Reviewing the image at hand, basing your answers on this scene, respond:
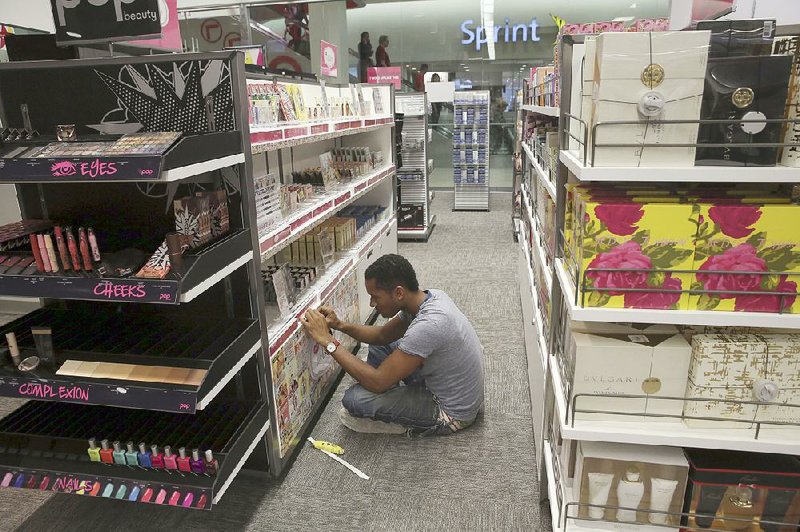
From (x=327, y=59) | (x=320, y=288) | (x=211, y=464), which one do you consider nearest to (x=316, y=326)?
(x=320, y=288)

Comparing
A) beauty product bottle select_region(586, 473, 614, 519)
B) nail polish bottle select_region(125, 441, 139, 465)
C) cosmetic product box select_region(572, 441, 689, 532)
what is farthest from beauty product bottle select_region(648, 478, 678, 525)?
nail polish bottle select_region(125, 441, 139, 465)

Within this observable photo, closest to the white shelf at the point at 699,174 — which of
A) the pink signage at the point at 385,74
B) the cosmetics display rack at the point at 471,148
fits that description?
the pink signage at the point at 385,74

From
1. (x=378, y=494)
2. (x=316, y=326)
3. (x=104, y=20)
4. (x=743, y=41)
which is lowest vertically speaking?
(x=378, y=494)

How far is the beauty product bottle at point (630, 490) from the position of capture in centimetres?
175

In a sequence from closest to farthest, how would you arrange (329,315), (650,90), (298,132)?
1. (650,90)
2. (298,132)
3. (329,315)

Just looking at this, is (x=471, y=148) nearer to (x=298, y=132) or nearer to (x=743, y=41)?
(x=298, y=132)

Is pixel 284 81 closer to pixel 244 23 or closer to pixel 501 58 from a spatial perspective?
pixel 244 23

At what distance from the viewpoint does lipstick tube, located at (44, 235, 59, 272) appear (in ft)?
6.35

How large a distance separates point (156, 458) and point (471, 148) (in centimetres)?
787

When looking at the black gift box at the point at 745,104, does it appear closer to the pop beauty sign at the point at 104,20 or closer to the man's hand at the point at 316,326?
the pop beauty sign at the point at 104,20

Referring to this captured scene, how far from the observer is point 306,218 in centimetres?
310

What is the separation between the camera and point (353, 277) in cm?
407

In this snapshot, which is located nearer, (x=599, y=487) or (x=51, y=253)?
(x=599, y=487)

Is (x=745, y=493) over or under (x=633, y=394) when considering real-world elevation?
under
